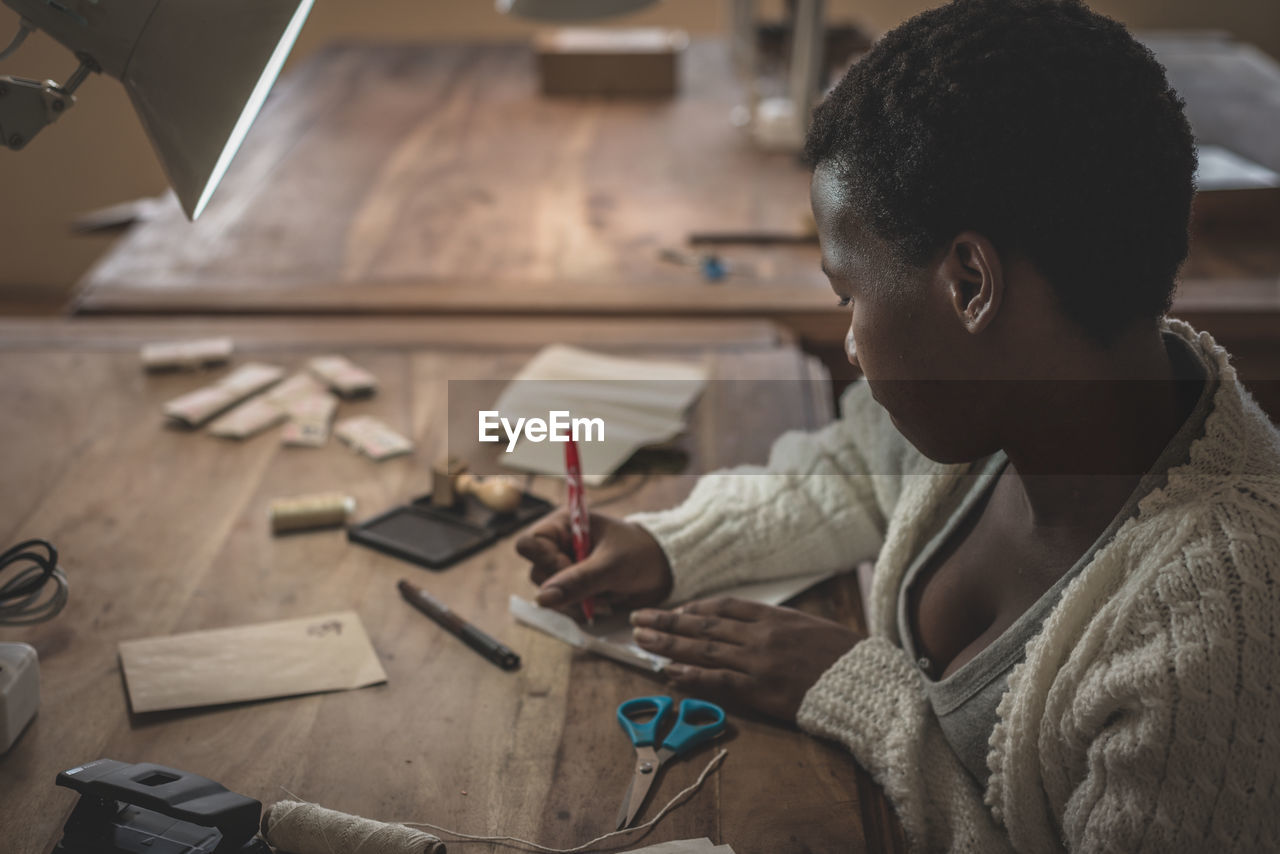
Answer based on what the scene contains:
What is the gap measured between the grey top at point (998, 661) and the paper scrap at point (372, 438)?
740 mm

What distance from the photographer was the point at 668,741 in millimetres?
1027

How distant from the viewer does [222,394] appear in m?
1.67

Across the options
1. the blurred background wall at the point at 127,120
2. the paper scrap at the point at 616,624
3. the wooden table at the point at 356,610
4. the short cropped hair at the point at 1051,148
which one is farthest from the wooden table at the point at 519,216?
the blurred background wall at the point at 127,120

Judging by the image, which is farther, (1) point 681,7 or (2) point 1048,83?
(1) point 681,7

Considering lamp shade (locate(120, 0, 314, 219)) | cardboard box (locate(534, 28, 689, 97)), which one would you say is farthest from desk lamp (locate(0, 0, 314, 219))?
cardboard box (locate(534, 28, 689, 97))

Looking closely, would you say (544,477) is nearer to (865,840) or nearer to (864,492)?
(864,492)

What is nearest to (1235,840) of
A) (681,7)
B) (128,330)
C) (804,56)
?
(128,330)

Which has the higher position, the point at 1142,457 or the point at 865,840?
the point at 1142,457

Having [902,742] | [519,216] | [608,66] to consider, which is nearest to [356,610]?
[902,742]

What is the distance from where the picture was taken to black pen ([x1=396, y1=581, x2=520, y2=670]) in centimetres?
114

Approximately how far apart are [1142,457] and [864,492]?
47 centimetres

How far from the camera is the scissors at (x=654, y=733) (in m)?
0.97

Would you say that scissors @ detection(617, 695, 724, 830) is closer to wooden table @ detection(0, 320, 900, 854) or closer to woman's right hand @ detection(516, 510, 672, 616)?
wooden table @ detection(0, 320, 900, 854)

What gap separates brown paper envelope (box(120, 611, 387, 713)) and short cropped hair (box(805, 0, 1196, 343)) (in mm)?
655
